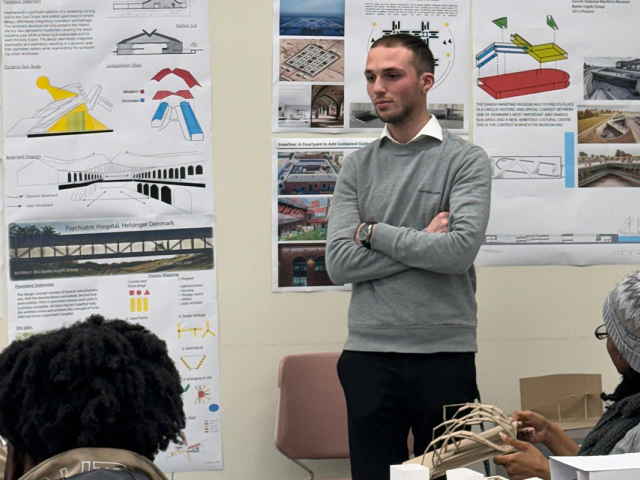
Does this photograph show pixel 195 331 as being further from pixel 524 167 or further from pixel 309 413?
pixel 524 167

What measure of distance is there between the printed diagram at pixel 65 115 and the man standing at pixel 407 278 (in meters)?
1.08

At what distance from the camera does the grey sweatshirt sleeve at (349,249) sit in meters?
2.20

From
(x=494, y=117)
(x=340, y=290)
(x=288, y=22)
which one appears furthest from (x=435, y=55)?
(x=340, y=290)

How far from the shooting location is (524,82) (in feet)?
9.70

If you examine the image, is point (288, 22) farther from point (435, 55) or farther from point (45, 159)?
point (45, 159)

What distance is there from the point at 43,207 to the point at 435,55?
1611mm

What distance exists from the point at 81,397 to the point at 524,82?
2.41 m

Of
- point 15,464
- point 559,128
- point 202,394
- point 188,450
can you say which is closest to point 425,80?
point 559,128

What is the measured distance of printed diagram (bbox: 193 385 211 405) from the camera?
281 cm

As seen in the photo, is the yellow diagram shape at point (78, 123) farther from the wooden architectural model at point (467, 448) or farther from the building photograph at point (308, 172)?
the wooden architectural model at point (467, 448)

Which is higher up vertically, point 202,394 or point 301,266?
point 301,266

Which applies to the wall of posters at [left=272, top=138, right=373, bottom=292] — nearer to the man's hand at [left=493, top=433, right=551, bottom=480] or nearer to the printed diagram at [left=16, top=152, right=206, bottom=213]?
the printed diagram at [left=16, top=152, right=206, bottom=213]

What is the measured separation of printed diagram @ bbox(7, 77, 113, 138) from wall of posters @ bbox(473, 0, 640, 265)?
1.47 meters

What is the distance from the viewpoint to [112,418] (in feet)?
3.29
